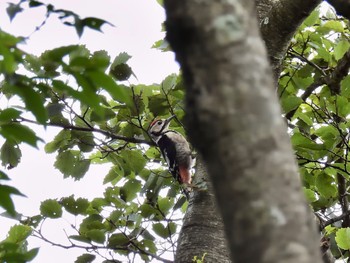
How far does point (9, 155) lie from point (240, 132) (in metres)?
3.48

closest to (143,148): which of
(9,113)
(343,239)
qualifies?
(343,239)

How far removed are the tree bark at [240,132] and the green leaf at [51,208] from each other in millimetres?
3035

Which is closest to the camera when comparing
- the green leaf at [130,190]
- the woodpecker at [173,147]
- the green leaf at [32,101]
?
the green leaf at [32,101]

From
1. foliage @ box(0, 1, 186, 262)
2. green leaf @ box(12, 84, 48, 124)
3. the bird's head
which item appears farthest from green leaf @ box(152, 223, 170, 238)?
green leaf @ box(12, 84, 48, 124)

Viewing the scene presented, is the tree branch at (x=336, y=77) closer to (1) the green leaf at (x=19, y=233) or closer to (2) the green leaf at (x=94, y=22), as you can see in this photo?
(1) the green leaf at (x=19, y=233)

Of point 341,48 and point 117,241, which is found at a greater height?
point 341,48

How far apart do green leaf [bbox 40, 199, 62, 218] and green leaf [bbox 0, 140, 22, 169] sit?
404 millimetres

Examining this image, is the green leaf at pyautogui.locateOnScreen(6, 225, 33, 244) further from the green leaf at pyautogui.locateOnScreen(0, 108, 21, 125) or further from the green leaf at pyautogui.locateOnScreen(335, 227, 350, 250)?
Result: the green leaf at pyautogui.locateOnScreen(335, 227, 350, 250)

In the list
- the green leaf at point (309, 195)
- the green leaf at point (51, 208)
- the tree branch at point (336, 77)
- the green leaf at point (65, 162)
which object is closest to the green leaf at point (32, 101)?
the green leaf at point (51, 208)

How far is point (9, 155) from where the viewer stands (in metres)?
4.22

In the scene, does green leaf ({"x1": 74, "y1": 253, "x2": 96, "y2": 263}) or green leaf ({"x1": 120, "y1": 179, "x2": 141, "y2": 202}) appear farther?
green leaf ({"x1": 120, "y1": 179, "x2": 141, "y2": 202})

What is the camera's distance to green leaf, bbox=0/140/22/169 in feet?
13.8

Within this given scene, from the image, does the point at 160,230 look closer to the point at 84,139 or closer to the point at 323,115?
the point at 84,139

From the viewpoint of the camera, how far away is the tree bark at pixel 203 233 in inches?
104
